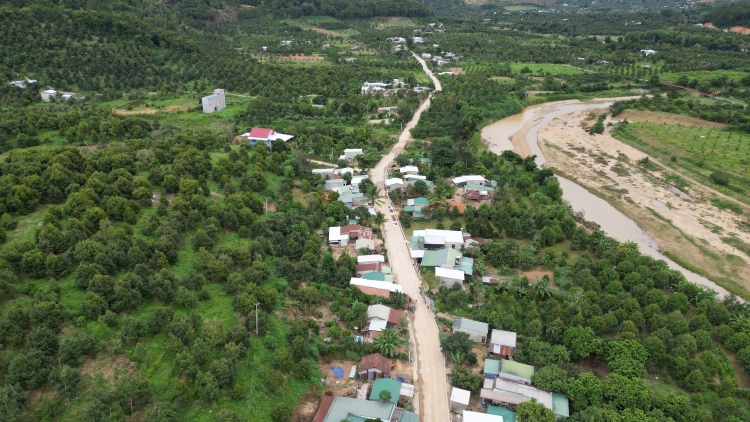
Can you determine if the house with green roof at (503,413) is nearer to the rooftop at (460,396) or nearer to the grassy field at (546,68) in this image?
the rooftop at (460,396)

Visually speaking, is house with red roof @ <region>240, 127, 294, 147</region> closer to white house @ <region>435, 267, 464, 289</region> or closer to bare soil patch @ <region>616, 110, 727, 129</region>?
white house @ <region>435, 267, 464, 289</region>

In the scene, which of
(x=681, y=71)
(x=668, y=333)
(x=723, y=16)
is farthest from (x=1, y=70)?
(x=723, y=16)

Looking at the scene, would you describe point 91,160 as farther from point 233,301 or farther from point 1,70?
point 1,70

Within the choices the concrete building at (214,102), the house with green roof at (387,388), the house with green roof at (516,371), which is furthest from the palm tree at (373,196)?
the concrete building at (214,102)

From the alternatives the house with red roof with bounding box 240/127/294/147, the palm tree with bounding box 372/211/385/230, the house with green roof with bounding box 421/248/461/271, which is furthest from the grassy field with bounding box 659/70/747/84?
the house with green roof with bounding box 421/248/461/271

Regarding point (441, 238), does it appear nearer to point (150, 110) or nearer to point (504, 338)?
point (504, 338)

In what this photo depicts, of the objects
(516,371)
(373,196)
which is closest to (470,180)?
→ (373,196)
